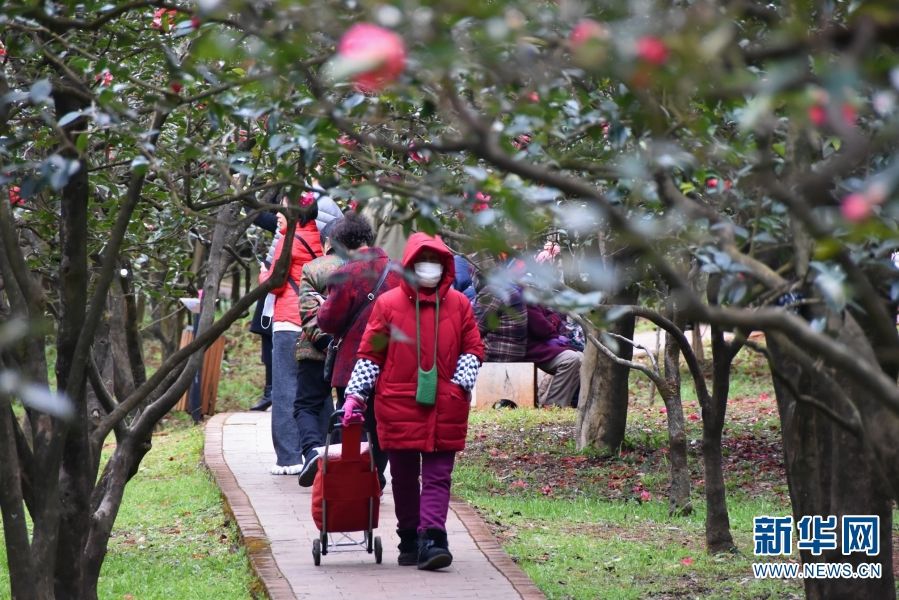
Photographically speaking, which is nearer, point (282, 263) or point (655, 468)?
point (282, 263)

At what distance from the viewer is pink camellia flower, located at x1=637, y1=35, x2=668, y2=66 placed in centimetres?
176

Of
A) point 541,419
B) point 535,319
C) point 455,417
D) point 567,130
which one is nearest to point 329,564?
point 455,417

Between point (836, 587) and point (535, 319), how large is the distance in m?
9.56

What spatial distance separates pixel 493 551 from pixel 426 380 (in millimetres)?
1237

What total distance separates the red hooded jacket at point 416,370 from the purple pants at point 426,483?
4.5 inches

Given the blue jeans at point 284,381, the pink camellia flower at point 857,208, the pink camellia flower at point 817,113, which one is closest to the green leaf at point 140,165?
the pink camellia flower at point 817,113

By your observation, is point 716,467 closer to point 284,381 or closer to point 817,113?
point 284,381

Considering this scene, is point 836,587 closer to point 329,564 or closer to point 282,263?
point 282,263

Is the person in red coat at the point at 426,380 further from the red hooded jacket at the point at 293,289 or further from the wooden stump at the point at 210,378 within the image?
the wooden stump at the point at 210,378

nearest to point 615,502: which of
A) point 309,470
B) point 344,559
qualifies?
point 309,470

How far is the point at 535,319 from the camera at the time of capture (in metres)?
14.4

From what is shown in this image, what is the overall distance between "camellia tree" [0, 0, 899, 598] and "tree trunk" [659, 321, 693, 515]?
50.6 inches

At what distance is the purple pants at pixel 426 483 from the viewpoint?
21.9 feet

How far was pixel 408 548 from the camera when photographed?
695 centimetres
